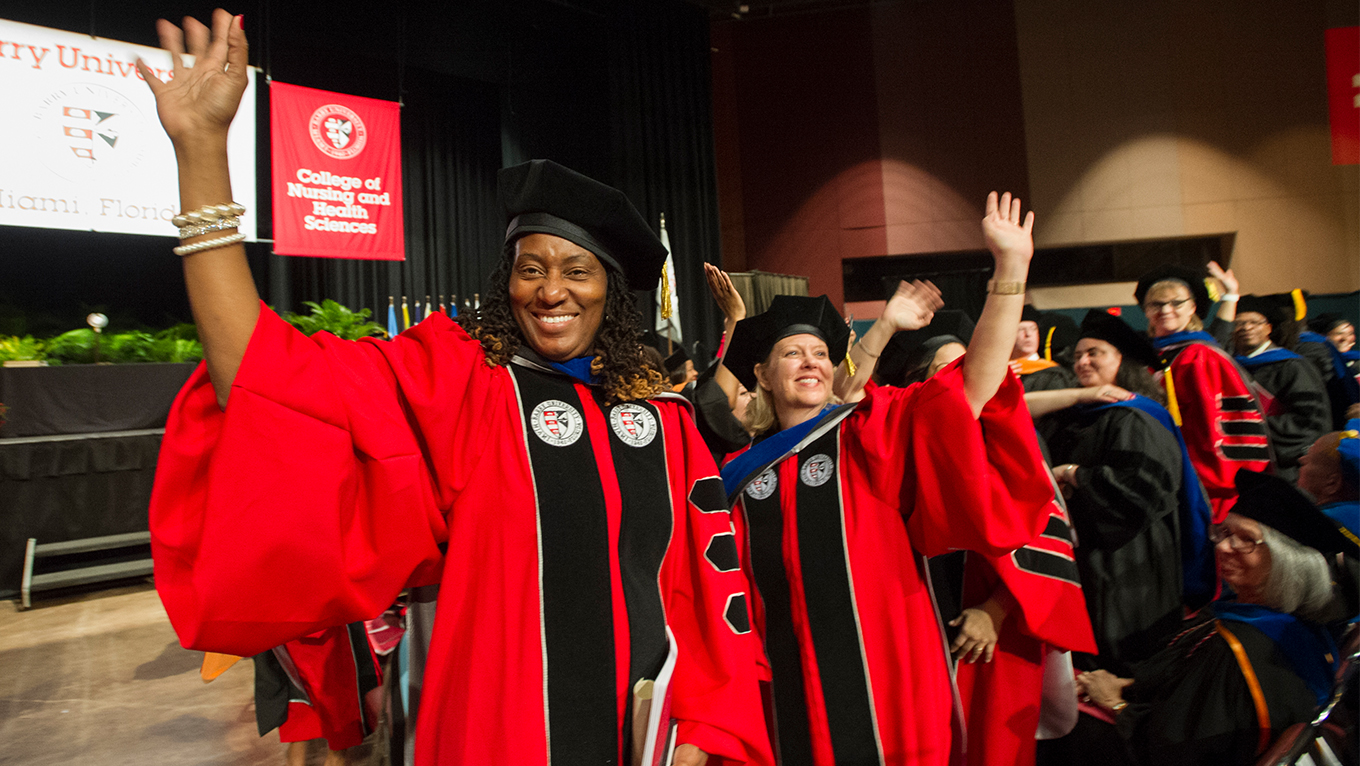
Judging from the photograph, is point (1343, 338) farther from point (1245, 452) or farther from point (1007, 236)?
point (1007, 236)

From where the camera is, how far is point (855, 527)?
82.0 inches

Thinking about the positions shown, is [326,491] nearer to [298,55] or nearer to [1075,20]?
[298,55]

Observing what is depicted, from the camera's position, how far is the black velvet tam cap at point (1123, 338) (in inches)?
130

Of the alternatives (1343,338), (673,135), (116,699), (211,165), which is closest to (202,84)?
(211,165)

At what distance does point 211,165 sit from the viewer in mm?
1122

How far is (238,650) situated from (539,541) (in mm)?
479

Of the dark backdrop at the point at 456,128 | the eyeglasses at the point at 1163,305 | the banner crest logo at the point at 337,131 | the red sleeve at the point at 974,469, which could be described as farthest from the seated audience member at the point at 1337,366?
the banner crest logo at the point at 337,131

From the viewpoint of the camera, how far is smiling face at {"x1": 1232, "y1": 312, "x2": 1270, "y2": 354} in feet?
19.7

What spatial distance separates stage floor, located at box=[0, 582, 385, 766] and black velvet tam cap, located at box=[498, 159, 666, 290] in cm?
290

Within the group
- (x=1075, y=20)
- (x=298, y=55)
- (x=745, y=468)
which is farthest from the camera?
(x=1075, y=20)

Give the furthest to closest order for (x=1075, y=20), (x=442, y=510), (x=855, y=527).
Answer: (x=1075, y=20)
(x=855, y=527)
(x=442, y=510)

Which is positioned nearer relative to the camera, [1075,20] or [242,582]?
[242,582]

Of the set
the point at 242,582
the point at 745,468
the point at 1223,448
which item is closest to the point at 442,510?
the point at 242,582

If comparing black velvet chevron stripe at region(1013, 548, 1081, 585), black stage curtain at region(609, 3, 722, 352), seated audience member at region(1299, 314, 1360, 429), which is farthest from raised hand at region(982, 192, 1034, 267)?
black stage curtain at region(609, 3, 722, 352)
